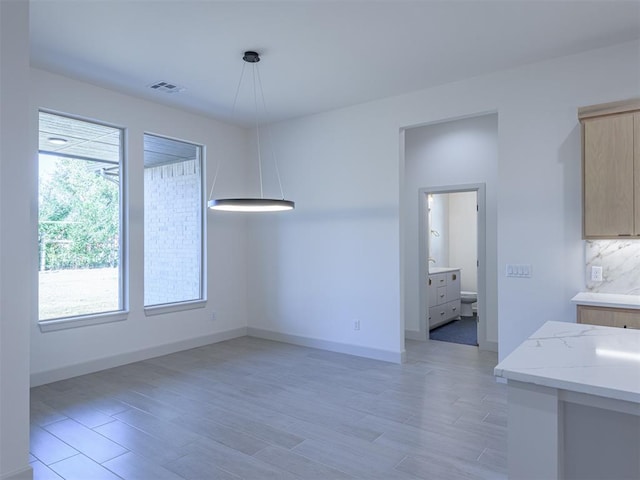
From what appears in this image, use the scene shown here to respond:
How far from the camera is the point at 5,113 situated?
2.29 m

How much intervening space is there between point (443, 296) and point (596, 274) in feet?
11.5

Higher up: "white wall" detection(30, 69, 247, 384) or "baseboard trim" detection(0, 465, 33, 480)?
"white wall" detection(30, 69, 247, 384)

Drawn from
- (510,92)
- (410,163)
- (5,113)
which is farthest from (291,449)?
(410,163)

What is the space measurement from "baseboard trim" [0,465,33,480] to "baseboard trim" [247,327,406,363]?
3.45 metres

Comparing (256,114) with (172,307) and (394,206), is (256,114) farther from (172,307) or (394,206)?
(172,307)

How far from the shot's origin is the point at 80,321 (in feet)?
14.2

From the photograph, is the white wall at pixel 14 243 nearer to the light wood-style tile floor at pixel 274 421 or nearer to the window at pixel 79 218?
the light wood-style tile floor at pixel 274 421

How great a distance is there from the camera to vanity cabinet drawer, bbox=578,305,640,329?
299 centimetres

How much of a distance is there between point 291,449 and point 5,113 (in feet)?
8.83

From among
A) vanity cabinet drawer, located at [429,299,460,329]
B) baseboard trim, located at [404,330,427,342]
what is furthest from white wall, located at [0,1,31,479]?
vanity cabinet drawer, located at [429,299,460,329]

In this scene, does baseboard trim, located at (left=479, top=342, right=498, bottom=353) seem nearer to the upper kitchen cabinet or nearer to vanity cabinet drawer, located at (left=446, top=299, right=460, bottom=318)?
vanity cabinet drawer, located at (left=446, top=299, right=460, bottom=318)

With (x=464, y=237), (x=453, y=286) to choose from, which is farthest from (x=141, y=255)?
(x=464, y=237)

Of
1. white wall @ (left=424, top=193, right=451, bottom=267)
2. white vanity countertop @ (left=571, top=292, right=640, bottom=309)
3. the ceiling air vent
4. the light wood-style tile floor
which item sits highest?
the ceiling air vent

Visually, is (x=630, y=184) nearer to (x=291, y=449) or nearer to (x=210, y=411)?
(x=291, y=449)
